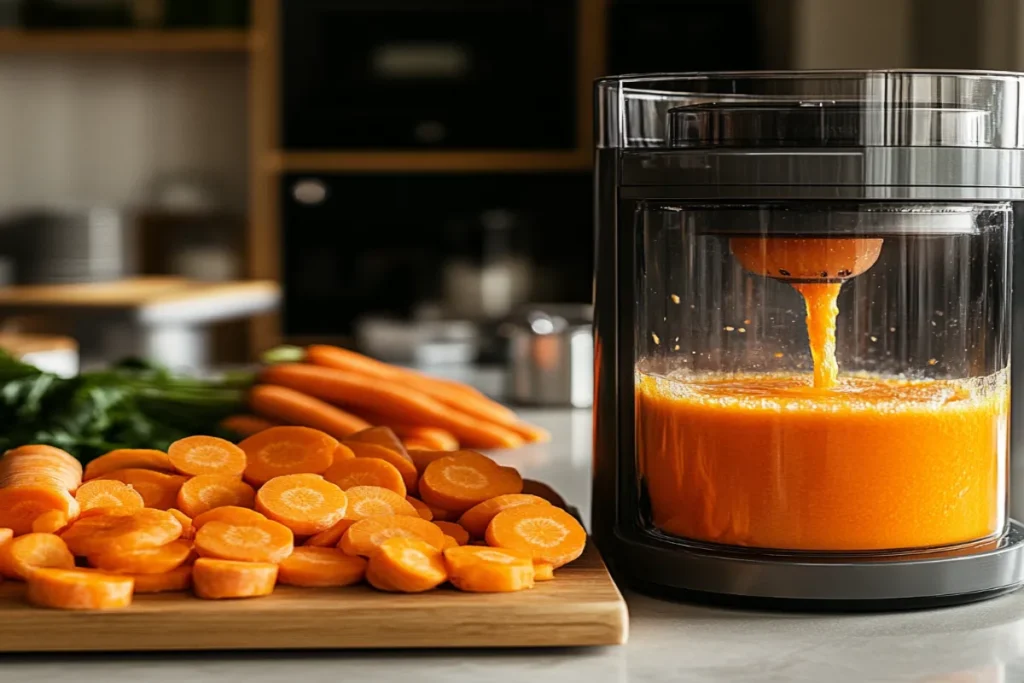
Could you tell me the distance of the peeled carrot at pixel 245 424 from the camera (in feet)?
5.14

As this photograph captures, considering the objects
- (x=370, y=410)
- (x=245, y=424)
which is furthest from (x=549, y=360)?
(x=245, y=424)

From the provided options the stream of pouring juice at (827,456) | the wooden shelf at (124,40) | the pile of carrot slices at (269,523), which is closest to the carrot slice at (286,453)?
the pile of carrot slices at (269,523)

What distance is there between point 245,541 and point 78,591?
0.10 meters

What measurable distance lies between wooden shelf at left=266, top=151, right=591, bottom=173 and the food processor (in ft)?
13.3

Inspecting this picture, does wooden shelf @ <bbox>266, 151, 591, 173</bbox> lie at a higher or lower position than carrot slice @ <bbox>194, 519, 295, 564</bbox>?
higher

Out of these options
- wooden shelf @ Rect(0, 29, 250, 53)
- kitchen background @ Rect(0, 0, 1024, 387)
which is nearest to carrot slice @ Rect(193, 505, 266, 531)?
kitchen background @ Rect(0, 0, 1024, 387)

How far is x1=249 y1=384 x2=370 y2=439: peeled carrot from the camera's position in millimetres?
1587

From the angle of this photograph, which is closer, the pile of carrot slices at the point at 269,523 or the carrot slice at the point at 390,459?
the pile of carrot slices at the point at 269,523

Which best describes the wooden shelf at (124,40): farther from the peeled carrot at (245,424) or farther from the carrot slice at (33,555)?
the carrot slice at (33,555)

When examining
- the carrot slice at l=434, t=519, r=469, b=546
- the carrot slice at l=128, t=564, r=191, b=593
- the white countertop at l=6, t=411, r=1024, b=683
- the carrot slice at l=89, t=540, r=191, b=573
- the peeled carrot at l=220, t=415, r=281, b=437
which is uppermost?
the carrot slice at l=89, t=540, r=191, b=573

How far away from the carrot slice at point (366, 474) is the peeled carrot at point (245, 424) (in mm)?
653

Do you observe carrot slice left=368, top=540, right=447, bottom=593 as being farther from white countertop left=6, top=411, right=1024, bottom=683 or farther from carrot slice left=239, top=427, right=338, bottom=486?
carrot slice left=239, top=427, right=338, bottom=486

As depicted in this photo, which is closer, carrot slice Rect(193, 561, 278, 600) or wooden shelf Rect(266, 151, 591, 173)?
carrot slice Rect(193, 561, 278, 600)

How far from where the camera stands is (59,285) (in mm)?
4562
